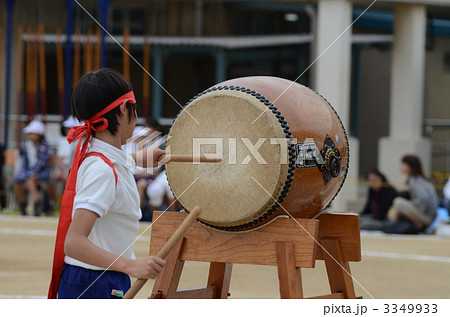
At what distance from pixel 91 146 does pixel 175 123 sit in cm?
78

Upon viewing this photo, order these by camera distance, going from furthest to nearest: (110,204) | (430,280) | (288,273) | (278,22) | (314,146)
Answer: (278,22) < (430,280) < (314,146) < (288,273) < (110,204)

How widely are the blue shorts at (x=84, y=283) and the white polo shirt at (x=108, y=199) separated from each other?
0.03 m

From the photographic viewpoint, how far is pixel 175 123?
3.53 m

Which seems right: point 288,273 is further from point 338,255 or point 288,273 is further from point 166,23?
point 166,23

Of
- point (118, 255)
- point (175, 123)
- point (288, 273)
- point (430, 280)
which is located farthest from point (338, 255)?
point (430, 280)

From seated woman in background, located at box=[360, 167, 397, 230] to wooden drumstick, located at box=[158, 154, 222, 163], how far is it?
268 inches

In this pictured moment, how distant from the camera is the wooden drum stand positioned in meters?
3.26

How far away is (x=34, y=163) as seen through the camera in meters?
10.9

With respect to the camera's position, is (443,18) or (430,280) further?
(443,18)

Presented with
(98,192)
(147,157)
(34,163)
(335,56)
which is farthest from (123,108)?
(335,56)

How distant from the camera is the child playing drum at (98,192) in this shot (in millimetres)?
2654

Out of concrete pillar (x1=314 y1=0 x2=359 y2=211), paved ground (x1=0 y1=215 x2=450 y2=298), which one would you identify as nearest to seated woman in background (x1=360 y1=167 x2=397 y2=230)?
paved ground (x1=0 y1=215 x2=450 y2=298)

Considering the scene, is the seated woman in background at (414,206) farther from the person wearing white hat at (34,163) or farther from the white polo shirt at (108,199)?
the white polo shirt at (108,199)

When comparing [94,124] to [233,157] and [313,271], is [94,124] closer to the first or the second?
[233,157]
